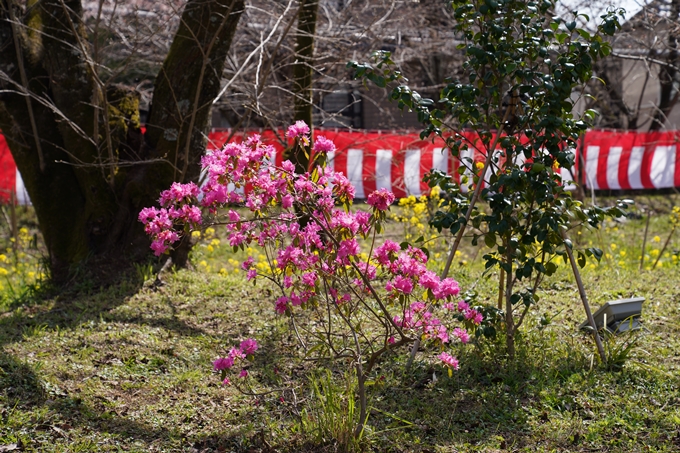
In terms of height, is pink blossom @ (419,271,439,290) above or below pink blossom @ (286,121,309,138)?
below

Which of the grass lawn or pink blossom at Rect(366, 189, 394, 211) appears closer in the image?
pink blossom at Rect(366, 189, 394, 211)

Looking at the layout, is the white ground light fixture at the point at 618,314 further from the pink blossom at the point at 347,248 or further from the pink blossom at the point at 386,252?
the pink blossom at the point at 347,248

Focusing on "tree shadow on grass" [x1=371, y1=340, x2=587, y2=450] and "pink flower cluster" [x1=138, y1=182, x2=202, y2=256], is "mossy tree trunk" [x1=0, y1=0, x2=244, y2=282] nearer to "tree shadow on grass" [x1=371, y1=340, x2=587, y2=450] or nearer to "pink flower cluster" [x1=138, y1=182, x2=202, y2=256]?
"pink flower cluster" [x1=138, y1=182, x2=202, y2=256]

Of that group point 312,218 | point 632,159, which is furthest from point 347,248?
point 632,159

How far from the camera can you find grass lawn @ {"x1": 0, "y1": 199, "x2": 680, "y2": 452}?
351cm

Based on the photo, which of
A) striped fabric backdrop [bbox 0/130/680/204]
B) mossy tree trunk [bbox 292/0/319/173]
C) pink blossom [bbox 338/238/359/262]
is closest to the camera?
pink blossom [bbox 338/238/359/262]

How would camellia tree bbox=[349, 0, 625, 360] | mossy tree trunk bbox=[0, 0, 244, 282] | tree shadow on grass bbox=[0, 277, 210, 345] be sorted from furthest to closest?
mossy tree trunk bbox=[0, 0, 244, 282]
tree shadow on grass bbox=[0, 277, 210, 345]
camellia tree bbox=[349, 0, 625, 360]

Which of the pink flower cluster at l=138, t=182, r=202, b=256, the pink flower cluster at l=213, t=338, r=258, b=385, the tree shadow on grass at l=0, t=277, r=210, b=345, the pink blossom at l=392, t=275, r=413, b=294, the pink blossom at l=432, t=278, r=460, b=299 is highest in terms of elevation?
the pink flower cluster at l=138, t=182, r=202, b=256

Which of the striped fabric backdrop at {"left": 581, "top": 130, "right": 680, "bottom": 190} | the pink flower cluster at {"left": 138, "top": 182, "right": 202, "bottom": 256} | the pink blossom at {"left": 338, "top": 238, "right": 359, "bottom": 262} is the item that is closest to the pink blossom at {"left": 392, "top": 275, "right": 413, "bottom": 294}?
the pink blossom at {"left": 338, "top": 238, "right": 359, "bottom": 262}

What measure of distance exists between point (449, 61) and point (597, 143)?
3222 mm

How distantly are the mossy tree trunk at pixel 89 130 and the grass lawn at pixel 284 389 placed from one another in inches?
31.3

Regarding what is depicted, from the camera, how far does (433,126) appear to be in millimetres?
4047

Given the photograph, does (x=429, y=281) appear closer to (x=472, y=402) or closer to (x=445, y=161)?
(x=472, y=402)

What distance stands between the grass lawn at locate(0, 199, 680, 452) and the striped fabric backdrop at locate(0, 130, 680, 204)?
598 cm
